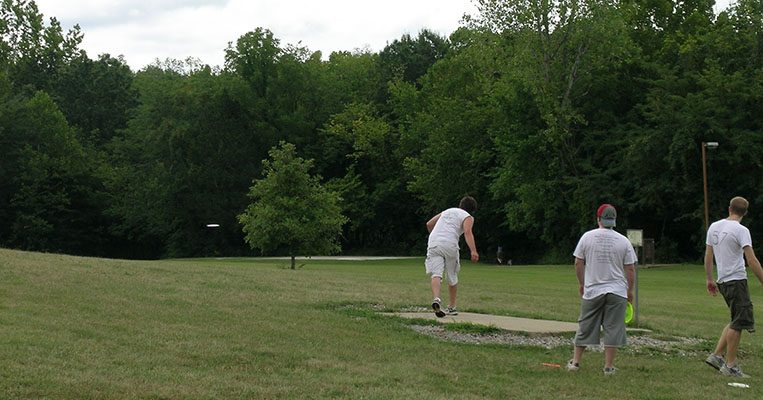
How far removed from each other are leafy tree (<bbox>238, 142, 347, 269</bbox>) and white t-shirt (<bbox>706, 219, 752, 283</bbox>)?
28.3 meters

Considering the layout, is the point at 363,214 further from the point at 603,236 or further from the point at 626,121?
the point at 603,236

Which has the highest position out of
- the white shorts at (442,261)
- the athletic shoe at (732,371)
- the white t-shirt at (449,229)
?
the white t-shirt at (449,229)

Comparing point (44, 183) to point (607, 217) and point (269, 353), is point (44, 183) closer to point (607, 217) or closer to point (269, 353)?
point (269, 353)

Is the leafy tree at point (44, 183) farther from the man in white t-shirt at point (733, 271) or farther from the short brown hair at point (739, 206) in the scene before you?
the short brown hair at point (739, 206)

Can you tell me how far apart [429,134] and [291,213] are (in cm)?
3152

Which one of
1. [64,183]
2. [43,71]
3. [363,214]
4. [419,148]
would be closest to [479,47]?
[419,148]

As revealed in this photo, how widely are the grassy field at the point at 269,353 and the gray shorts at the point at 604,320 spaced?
1.33 feet

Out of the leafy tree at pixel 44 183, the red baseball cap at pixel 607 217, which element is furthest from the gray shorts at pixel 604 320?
the leafy tree at pixel 44 183

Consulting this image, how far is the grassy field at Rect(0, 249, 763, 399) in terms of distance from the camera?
8445mm

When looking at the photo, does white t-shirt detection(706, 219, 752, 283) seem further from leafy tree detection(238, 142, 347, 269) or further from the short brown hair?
leafy tree detection(238, 142, 347, 269)

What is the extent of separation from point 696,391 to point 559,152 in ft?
171

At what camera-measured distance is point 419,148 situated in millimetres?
74062

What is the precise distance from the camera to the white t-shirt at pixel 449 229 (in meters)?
14.0

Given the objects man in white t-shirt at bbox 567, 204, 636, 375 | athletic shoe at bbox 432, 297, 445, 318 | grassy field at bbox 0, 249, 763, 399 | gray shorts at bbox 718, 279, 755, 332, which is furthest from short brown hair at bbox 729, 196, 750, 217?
athletic shoe at bbox 432, 297, 445, 318
